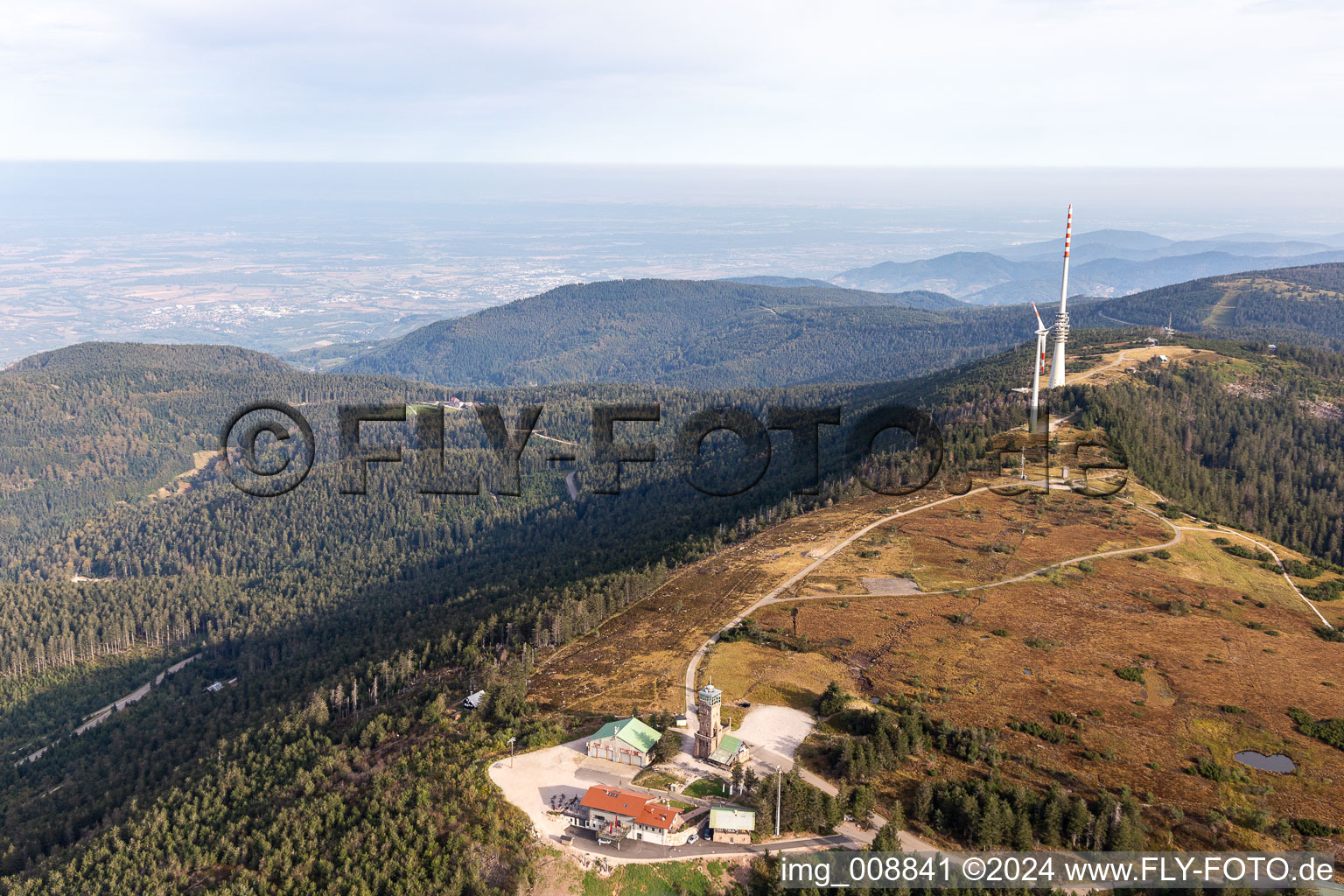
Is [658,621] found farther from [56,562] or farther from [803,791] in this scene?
[56,562]

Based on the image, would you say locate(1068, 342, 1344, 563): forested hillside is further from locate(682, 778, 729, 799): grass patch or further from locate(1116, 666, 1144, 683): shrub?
locate(682, 778, 729, 799): grass patch

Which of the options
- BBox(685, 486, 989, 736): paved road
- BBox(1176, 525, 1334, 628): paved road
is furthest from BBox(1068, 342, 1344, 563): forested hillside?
BBox(685, 486, 989, 736): paved road

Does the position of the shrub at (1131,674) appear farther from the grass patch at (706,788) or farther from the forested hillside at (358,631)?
the forested hillside at (358,631)

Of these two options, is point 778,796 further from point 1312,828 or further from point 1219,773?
point 1312,828

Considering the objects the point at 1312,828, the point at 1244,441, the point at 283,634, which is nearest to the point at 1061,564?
the point at 1312,828

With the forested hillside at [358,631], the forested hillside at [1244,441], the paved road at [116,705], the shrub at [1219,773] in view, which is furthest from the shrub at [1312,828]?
the paved road at [116,705]

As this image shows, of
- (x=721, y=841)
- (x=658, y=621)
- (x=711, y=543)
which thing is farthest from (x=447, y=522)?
(x=721, y=841)

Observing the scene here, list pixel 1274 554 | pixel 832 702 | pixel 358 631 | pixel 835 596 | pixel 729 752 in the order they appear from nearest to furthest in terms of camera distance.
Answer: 1. pixel 729 752
2. pixel 832 702
3. pixel 835 596
4. pixel 1274 554
5. pixel 358 631
